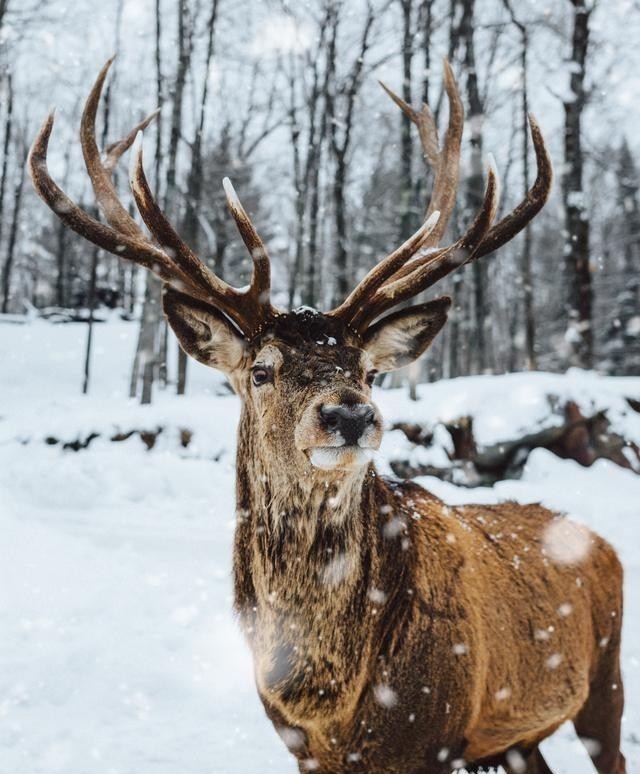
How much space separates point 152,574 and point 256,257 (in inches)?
164

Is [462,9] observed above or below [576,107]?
above

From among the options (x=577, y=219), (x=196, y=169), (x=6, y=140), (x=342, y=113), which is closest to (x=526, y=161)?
(x=342, y=113)

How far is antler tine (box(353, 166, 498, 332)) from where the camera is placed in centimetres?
295

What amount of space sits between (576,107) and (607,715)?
12.8m

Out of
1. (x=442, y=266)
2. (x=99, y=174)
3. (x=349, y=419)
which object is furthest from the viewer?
(x=99, y=174)

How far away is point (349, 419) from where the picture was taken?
2225 millimetres

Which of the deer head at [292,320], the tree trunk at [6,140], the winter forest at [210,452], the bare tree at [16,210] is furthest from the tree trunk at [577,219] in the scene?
the bare tree at [16,210]

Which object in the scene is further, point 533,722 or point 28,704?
point 28,704

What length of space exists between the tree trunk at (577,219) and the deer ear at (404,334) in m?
10.6

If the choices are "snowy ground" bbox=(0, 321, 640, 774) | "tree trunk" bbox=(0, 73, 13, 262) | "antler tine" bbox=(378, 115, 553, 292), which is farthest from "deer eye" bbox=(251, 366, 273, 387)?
"tree trunk" bbox=(0, 73, 13, 262)

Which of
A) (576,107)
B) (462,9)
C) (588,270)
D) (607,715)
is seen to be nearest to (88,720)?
(607,715)

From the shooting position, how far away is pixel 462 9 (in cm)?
1472

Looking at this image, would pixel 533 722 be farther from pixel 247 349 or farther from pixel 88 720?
pixel 88 720

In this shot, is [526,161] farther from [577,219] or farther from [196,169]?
[196,169]
